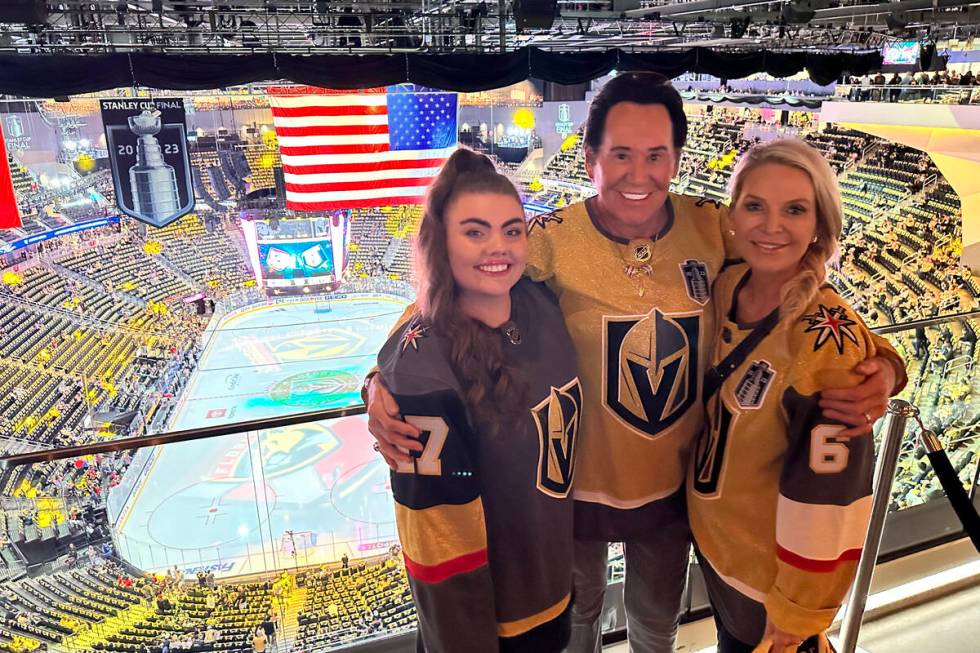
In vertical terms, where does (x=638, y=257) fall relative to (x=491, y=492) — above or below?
above

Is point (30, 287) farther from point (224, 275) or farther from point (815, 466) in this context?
point (815, 466)

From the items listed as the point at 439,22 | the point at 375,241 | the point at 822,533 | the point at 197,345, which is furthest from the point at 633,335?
the point at 375,241

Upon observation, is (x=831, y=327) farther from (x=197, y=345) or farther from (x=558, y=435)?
(x=197, y=345)

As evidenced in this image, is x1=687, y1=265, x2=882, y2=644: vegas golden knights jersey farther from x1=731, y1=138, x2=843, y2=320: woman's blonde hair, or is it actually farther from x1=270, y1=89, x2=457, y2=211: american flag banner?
x1=270, y1=89, x2=457, y2=211: american flag banner

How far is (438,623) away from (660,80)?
98cm

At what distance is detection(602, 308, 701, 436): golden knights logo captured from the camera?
1192 mm

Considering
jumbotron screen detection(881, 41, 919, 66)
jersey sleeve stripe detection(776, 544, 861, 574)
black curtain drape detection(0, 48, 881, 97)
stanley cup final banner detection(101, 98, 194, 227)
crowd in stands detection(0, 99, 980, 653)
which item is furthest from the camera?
jumbotron screen detection(881, 41, 919, 66)

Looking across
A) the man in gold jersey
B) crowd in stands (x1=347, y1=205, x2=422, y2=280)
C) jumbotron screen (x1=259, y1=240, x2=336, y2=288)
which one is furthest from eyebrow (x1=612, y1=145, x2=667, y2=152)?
crowd in stands (x1=347, y1=205, x2=422, y2=280)

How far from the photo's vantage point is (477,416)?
103cm

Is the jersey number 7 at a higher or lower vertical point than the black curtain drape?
lower

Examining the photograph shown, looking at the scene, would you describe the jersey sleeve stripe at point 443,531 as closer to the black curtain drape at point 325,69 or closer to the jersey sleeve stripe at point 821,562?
the jersey sleeve stripe at point 821,562

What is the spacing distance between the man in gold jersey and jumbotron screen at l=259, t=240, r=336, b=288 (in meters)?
13.4

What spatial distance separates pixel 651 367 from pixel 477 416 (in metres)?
0.35

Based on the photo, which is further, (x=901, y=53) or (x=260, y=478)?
(x=901, y=53)
